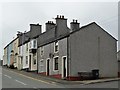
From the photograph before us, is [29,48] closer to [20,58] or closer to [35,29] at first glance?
[35,29]

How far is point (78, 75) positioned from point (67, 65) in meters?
1.66

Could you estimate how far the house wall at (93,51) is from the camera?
122 ft

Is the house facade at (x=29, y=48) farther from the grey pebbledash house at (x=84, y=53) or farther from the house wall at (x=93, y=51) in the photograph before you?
the house wall at (x=93, y=51)

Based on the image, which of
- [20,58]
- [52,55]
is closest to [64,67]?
[52,55]

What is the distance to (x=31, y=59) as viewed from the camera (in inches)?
2101

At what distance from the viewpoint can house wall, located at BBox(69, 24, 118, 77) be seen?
37.1 metres

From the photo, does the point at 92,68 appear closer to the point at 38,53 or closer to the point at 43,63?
the point at 43,63

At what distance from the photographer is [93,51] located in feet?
125

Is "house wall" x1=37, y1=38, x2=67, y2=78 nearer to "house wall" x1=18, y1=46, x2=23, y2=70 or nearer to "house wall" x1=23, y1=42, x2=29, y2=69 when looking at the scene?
"house wall" x1=23, y1=42, x2=29, y2=69

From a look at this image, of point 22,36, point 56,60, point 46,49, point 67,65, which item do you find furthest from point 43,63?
point 22,36

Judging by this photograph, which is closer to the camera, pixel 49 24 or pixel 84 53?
pixel 84 53

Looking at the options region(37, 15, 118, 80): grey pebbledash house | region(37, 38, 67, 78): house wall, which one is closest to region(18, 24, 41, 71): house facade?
region(37, 38, 67, 78): house wall

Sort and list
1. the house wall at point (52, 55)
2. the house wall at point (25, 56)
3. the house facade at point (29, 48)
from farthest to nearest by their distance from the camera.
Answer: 1. the house wall at point (25, 56)
2. the house facade at point (29, 48)
3. the house wall at point (52, 55)

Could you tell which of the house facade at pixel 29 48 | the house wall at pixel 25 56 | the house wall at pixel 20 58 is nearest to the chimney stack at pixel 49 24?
the house facade at pixel 29 48
